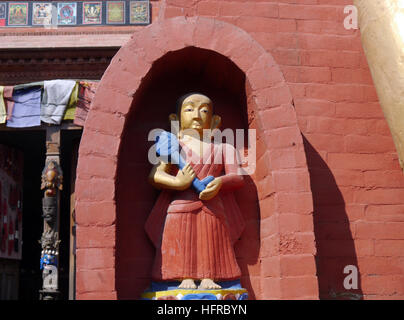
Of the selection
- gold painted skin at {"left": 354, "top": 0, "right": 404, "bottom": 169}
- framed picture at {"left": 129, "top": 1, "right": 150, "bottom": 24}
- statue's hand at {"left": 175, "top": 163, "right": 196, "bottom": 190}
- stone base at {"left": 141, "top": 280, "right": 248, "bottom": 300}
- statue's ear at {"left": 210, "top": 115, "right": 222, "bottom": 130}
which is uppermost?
framed picture at {"left": 129, "top": 1, "right": 150, "bottom": 24}

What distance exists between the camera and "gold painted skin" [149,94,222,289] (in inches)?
160

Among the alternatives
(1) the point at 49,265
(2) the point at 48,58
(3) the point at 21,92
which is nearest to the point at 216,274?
(1) the point at 49,265

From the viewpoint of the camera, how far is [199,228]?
160 inches

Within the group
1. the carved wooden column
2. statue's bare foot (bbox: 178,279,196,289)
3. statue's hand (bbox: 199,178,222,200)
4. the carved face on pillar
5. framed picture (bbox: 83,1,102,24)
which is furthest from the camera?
framed picture (bbox: 83,1,102,24)

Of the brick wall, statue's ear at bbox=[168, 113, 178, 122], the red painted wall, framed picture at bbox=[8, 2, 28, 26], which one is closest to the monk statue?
statue's ear at bbox=[168, 113, 178, 122]

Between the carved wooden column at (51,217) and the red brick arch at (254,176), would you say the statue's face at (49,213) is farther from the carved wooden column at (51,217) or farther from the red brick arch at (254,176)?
the red brick arch at (254,176)

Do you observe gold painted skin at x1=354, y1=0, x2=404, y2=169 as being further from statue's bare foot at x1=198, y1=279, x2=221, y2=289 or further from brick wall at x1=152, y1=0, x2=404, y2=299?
statue's bare foot at x1=198, y1=279, x2=221, y2=289

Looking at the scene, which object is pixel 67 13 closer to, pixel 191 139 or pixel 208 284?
pixel 191 139

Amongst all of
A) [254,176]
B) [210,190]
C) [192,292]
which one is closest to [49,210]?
[254,176]

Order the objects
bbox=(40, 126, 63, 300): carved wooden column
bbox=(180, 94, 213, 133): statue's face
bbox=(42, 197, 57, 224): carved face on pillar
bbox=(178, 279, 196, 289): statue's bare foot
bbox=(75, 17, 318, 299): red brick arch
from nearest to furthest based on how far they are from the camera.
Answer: bbox=(75, 17, 318, 299): red brick arch < bbox=(178, 279, 196, 289): statue's bare foot < bbox=(180, 94, 213, 133): statue's face < bbox=(40, 126, 63, 300): carved wooden column < bbox=(42, 197, 57, 224): carved face on pillar

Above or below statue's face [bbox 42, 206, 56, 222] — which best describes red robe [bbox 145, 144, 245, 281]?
below

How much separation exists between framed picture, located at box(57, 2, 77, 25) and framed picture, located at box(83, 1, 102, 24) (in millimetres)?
224

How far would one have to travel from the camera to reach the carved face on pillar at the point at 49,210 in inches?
342

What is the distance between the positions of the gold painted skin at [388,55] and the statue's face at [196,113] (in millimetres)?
1629
